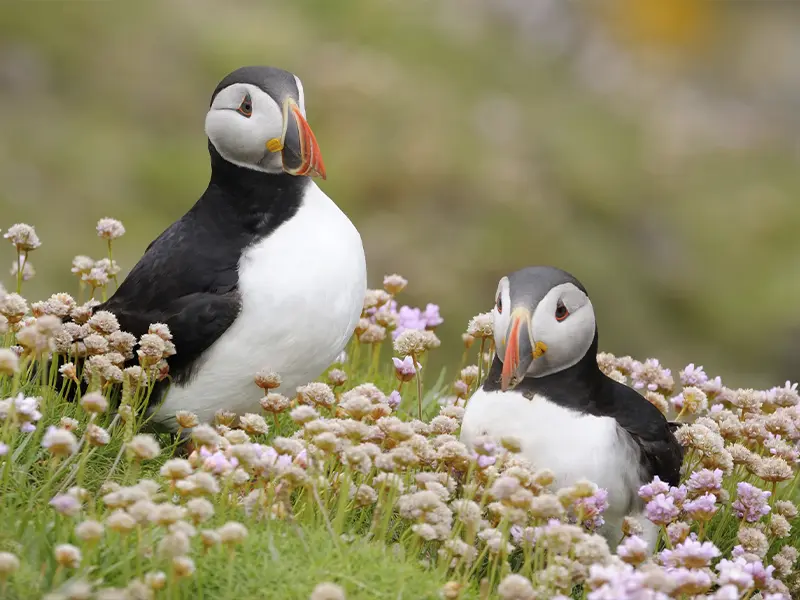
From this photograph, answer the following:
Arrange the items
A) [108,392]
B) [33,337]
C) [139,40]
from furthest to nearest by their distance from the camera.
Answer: [139,40], [108,392], [33,337]

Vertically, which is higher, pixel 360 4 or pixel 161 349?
pixel 360 4

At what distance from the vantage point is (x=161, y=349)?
3.82 m

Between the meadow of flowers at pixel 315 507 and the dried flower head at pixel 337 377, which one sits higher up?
the dried flower head at pixel 337 377

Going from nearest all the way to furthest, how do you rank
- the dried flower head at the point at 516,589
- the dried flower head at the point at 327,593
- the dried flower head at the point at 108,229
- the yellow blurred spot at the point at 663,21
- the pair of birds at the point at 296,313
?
1. the dried flower head at the point at 327,593
2. the dried flower head at the point at 516,589
3. the pair of birds at the point at 296,313
4. the dried flower head at the point at 108,229
5. the yellow blurred spot at the point at 663,21

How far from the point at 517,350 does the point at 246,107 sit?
1.32 metres

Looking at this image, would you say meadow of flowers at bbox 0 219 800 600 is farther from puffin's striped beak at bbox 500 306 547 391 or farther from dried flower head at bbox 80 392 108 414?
puffin's striped beak at bbox 500 306 547 391

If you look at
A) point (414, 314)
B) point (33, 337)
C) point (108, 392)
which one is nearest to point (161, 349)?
point (108, 392)

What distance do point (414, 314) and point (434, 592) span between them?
2154mm

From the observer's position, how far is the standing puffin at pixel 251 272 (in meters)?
4.25

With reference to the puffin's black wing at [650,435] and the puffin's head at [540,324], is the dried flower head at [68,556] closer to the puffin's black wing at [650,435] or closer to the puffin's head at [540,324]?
the puffin's head at [540,324]

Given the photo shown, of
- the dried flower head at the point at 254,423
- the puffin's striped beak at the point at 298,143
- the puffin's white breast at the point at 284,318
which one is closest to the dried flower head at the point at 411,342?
the puffin's white breast at the point at 284,318

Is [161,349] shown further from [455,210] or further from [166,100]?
[166,100]

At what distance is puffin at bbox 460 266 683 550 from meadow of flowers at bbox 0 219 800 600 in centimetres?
15

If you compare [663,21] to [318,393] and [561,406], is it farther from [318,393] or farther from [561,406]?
[318,393]
